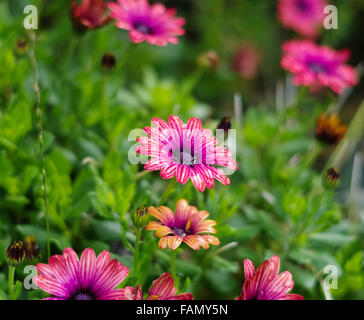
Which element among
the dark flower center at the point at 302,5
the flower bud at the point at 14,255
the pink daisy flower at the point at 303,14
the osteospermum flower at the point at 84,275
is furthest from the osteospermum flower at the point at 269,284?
the dark flower center at the point at 302,5

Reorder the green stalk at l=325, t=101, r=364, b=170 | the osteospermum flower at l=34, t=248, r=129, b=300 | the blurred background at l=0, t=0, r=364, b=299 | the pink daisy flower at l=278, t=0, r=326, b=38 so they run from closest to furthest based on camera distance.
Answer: the osteospermum flower at l=34, t=248, r=129, b=300 → the blurred background at l=0, t=0, r=364, b=299 → the green stalk at l=325, t=101, r=364, b=170 → the pink daisy flower at l=278, t=0, r=326, b=38

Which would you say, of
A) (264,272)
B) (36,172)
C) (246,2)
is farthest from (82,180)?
(246,2)

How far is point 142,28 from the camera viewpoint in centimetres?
103

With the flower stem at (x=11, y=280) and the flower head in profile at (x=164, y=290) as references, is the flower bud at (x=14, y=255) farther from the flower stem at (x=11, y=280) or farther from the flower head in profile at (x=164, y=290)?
the flower head in profile at (x=164, y=290)

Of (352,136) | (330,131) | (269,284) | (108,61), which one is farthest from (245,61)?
(269,284)

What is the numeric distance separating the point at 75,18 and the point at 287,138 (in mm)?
620

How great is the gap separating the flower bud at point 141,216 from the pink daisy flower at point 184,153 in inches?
2.9

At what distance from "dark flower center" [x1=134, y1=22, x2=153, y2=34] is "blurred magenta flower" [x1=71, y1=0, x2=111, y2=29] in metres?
0.07

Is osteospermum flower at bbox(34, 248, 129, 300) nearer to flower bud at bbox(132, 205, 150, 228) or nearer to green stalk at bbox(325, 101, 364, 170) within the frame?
flower bud at bbox(132, 205, 150, 228)

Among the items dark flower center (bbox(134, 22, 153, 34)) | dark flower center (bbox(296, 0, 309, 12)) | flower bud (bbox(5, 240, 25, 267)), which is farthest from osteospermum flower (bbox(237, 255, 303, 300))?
dark flower center (bbox(296, 0, 309, 12))

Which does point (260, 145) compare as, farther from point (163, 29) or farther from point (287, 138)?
point (163, 29)

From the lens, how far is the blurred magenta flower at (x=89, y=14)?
0.99 m

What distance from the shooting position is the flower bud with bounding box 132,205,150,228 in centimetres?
69
